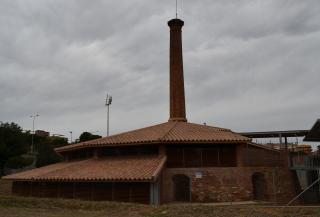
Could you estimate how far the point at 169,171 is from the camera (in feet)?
78.2

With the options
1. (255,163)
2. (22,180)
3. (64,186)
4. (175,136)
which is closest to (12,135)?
(22,180)

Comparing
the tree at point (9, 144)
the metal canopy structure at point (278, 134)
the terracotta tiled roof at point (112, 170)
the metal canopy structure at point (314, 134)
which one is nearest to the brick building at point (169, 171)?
the terracotta tiled roof at point (112, 170)

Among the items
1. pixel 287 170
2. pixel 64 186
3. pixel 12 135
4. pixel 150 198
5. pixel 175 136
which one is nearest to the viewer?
pixel 150 198

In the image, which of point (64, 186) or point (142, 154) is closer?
point (64, 186)

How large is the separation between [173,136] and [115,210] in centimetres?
916

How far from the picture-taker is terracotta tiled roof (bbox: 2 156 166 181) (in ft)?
68.7

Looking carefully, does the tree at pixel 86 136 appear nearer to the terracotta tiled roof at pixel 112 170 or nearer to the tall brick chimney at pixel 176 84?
the tall brick chimney at pixel 176 84

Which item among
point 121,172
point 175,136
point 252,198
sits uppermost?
point 175,136

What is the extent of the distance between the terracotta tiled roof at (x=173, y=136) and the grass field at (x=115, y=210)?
7.47 metres

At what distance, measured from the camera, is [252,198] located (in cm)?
2372

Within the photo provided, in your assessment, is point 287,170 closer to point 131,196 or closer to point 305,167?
point 305,167

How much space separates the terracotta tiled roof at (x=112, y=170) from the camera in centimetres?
2094

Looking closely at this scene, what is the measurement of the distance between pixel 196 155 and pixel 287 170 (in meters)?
7.89

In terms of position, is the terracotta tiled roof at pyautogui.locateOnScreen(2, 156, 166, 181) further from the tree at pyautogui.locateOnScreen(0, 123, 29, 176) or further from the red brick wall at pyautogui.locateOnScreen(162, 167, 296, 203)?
the tree at pyautogui.locateOnScreen(0, 123, 29, 176)
